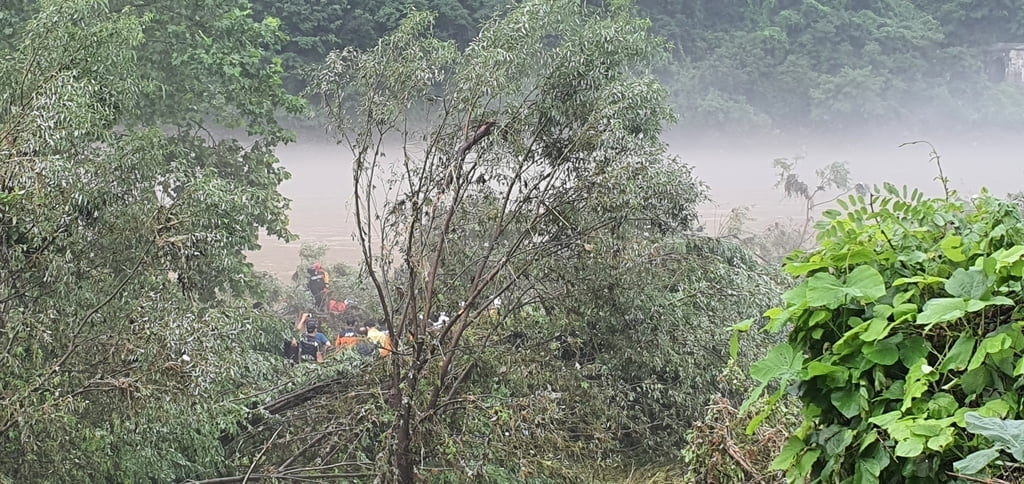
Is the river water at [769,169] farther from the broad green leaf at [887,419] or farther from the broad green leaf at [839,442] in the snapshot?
the broad green leaf at [887,419]

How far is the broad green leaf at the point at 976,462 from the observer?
1.06 meters

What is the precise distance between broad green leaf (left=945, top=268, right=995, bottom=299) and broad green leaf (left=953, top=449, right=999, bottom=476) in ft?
0.73

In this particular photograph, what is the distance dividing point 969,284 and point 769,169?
2376 cm

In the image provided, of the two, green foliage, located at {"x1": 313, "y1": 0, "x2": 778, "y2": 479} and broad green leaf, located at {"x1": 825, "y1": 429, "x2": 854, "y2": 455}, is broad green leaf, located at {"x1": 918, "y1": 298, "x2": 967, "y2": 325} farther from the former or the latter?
green foliage, located at {"x1": 313, "y1": 0, "x2": 778, "y2": 479}

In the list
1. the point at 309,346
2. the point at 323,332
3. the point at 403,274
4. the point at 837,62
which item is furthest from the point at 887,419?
the point at 837,62

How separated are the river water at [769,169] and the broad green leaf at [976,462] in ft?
54.6

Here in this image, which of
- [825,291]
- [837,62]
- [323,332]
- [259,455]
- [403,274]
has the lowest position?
[323,332]

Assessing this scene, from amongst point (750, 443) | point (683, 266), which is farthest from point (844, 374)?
point (683, 266)

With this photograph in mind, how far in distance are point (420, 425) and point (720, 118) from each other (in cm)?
1814

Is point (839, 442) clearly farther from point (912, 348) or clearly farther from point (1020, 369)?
point (1020, 369)

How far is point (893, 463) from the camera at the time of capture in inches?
49.7

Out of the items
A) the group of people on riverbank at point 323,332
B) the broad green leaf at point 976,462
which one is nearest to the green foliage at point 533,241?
the group of people on riverbank at point 323,332

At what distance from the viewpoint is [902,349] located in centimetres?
127

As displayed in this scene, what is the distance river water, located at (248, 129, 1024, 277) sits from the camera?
60.8ft
